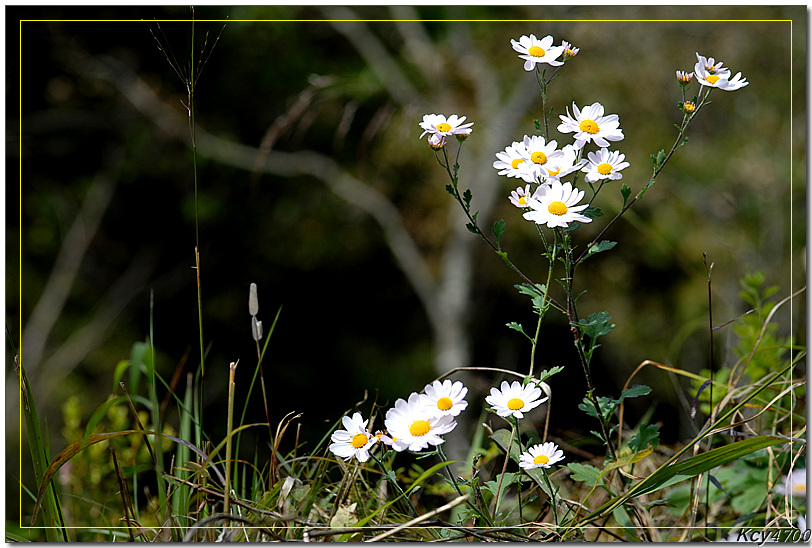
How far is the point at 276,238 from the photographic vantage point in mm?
5316

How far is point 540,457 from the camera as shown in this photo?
0.68 meters

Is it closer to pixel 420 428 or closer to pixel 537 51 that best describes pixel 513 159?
pixel 537 51

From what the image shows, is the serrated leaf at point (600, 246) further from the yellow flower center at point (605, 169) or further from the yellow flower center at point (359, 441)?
the yellow flower center at point (359, 441)

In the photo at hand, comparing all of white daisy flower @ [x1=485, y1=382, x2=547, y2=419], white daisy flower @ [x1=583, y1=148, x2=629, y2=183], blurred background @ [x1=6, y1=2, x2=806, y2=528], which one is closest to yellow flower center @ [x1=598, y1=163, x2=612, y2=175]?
white daisy flower @ [x1=583, y1=148, x2=629, y2=183]

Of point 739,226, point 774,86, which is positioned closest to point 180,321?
point 739,226

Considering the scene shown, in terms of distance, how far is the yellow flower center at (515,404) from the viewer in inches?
25.8

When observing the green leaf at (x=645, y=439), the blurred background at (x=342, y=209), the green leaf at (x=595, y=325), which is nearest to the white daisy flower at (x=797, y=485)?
the green leaf at (x=645, y=439)

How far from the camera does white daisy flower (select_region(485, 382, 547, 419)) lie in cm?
65

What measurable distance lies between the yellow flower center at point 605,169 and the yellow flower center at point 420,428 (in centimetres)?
29

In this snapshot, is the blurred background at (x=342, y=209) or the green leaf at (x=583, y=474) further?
the blurred background at (x=342, y=209)

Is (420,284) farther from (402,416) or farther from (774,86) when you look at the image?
(402,416)

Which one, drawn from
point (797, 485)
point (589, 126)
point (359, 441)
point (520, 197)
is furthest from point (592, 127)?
point (797, 485)

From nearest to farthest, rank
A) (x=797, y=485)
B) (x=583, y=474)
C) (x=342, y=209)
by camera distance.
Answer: (x=583, y=474) < (x=797, y=485) < (x=342, y=209)

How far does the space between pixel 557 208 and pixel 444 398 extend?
0.66ft
